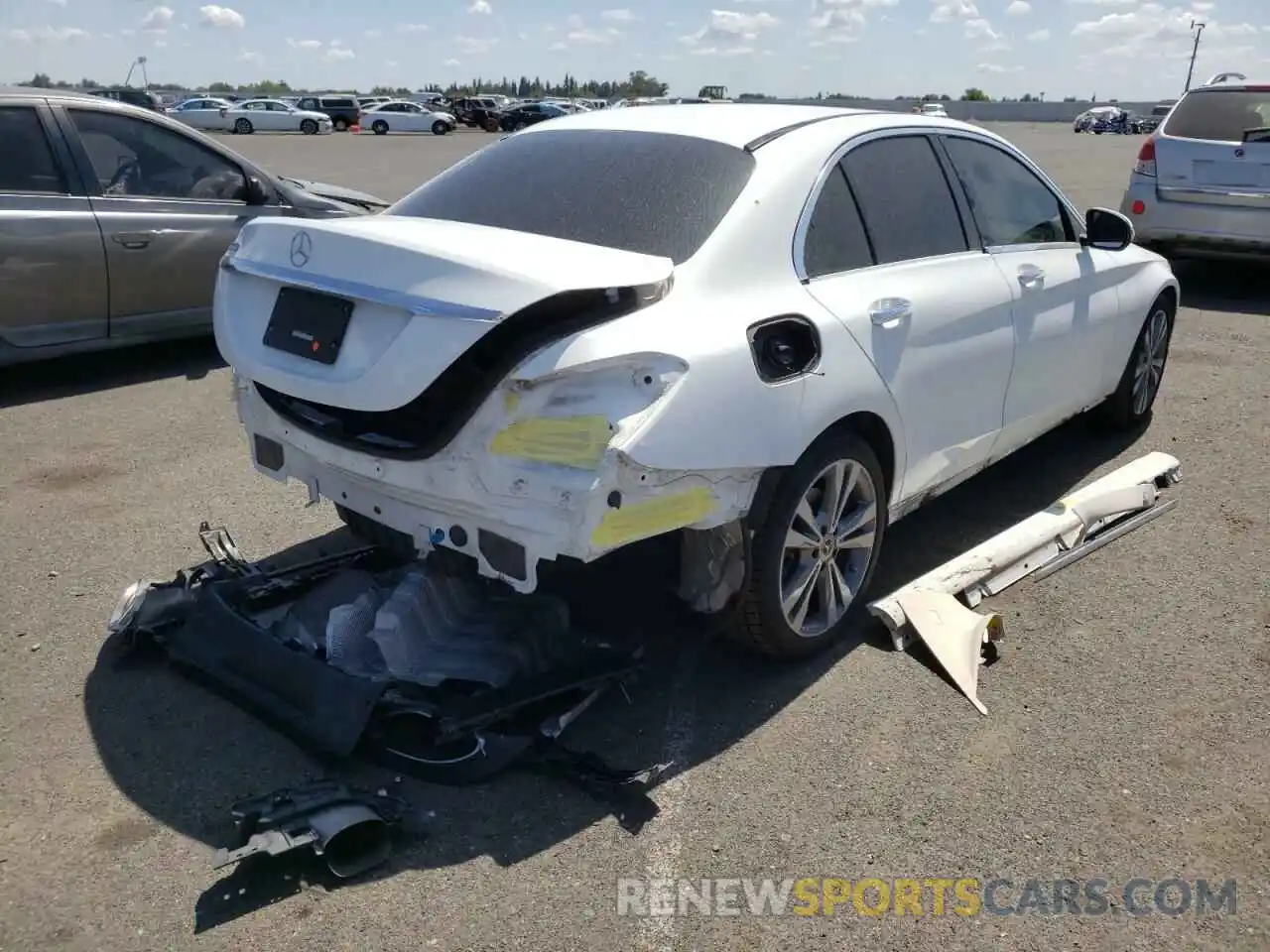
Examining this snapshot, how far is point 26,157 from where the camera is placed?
657cm

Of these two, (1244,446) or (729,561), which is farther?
(1244,446)

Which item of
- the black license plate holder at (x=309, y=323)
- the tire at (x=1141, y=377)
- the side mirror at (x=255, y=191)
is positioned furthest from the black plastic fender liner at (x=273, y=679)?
the side mirror at (x=255, y=191)

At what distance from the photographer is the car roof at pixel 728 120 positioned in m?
3.80

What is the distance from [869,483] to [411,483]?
1.57 meters

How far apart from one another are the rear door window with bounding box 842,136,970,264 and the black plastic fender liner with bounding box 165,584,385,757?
229 cm

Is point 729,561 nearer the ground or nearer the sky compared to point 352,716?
nearer the sky

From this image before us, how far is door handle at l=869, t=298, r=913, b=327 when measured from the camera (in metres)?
3.63

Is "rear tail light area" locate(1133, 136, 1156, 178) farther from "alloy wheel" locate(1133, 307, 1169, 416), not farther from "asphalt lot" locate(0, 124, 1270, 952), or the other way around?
"asphalt lot" locate(0, 124, 1270, 952)

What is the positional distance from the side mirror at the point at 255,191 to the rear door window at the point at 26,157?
121 centimetres

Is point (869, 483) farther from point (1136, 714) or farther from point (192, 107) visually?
point (192, 107)

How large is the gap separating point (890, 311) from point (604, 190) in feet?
3.37

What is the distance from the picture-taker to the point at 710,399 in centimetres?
298

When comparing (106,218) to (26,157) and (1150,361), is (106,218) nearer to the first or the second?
(26,157)

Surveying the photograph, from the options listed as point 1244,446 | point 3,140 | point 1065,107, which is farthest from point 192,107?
point 1065,107
